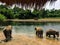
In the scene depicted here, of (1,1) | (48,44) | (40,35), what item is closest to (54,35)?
A: (40,35)

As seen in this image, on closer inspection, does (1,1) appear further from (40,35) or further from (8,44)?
(40,35)

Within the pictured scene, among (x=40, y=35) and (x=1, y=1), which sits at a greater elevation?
(x=1, y=1)

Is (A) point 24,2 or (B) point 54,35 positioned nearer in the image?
(A) point 24,2

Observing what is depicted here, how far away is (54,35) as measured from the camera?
18609 millimetres

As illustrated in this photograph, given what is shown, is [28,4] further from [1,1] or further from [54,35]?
[54,35]

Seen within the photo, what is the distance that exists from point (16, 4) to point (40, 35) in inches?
652

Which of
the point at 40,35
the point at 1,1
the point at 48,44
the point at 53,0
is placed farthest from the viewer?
the point at 40,35

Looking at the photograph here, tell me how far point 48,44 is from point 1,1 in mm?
11978

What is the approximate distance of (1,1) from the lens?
215 cm

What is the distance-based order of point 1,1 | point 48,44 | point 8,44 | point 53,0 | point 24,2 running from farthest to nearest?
point 48,44
point 8,44
point 1,1
point 24,2
point 53,0

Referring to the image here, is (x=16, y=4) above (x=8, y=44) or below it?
above

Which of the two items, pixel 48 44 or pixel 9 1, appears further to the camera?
pixel 48 44

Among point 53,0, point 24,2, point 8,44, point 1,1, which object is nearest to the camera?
point 53,0

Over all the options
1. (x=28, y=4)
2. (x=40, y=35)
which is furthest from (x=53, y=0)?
(x=40, y=35)
